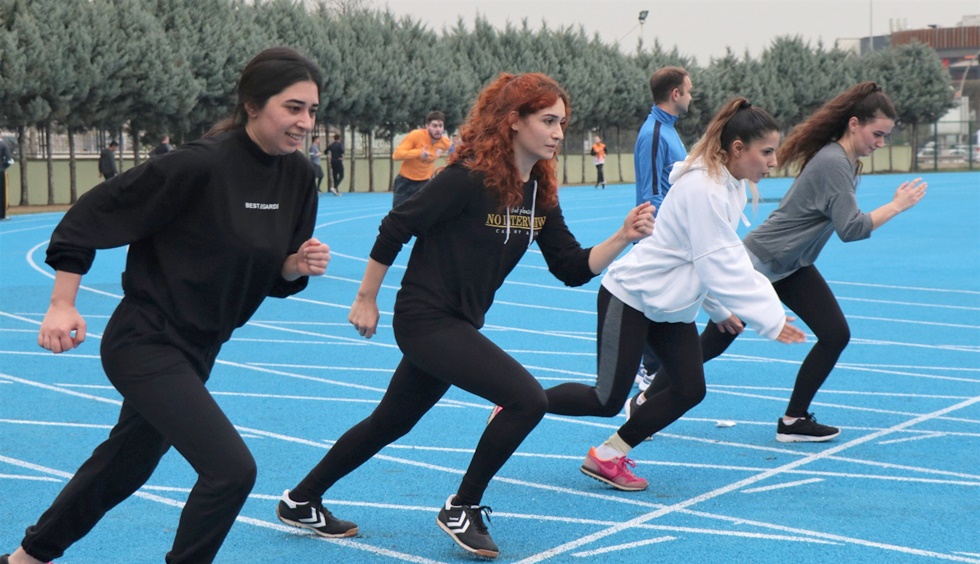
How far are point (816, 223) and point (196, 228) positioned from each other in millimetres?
3765

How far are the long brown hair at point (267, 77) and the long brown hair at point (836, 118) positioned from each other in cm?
332

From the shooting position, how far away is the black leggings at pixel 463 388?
4.39m

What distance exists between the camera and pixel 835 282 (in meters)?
14.2

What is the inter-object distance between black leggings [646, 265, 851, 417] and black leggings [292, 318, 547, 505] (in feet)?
6.59

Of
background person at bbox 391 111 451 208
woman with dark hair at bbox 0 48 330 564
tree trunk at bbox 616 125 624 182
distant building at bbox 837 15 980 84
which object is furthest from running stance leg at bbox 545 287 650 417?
distant building at bbox 837 15 980 84

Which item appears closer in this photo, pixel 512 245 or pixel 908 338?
pixel 512 245

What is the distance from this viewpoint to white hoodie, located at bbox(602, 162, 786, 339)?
16.6 feet

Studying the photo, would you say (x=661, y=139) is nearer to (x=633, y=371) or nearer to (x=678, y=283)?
(x=678, y=283)

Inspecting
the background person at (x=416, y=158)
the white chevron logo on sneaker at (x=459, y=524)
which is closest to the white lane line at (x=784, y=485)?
the white chevron logo on sneaker at (x=459, y=524)

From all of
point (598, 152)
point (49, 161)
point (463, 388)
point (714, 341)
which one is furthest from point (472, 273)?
point (598, 152)

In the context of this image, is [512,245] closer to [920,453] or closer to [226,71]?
[920,453]

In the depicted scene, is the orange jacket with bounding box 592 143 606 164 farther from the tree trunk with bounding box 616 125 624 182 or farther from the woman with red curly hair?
the woman with red curly hair

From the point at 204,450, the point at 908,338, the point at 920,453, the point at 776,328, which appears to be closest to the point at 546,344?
the point at 908,338

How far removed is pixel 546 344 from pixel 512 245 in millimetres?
5269
